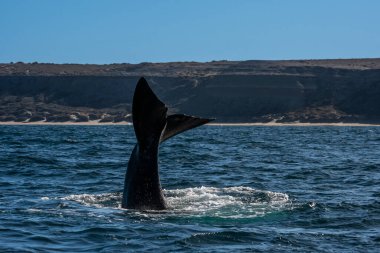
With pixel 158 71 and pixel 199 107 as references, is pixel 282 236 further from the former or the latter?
pixel 158 71

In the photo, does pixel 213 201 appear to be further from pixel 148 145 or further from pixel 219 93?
pixel 219 93

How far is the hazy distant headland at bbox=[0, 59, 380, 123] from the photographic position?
9612 centimetres

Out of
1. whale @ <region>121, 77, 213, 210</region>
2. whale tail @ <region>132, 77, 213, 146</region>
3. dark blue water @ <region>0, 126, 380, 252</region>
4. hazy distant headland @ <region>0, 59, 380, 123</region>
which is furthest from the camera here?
hazy distant headland @ <region>0, 59, 380, 123</region>

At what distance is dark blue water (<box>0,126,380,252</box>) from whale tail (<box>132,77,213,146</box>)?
4.77 feet

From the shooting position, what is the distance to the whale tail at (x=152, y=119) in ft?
44.3

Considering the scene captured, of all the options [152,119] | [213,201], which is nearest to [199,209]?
[213,201]

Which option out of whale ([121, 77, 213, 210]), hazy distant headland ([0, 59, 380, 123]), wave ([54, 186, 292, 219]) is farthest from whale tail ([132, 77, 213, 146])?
hazy distant headland ([0, 59, 380, 123])

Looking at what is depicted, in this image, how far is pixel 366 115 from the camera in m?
92.1

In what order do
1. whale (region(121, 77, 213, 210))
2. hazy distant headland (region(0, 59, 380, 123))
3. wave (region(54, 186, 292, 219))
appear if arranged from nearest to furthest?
1. whale (region(121, 77, 213, 210))
2. wave (region(54, 186, 292, 219))
3. hazy distant headland (region(0, 59, 380, 123))

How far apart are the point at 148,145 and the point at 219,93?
290 feet

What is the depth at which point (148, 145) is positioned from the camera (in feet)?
46.6

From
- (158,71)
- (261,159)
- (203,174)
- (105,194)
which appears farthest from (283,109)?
(105,194)

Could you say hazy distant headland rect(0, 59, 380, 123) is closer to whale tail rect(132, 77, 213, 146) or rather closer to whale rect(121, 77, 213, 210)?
whale rect(121, 77, 213, 210)

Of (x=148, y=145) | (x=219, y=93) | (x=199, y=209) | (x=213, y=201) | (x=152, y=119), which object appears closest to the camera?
(x=152, y=119)
